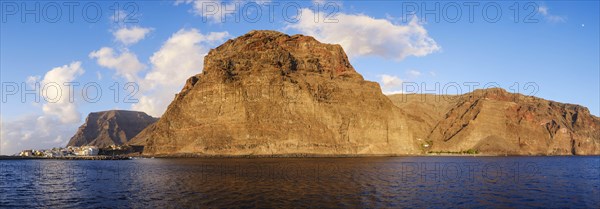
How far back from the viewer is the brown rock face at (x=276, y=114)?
171625mm

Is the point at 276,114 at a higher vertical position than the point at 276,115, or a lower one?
higher

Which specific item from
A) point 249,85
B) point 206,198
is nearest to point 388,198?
point 206,198

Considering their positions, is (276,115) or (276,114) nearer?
(276,115)

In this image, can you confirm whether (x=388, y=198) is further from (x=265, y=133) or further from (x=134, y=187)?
(x=265, y=133)

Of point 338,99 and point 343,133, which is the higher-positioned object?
point 338,99

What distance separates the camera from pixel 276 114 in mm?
175500

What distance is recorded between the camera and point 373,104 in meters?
193

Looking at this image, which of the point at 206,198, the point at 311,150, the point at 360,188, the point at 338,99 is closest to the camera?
the point at 206,198

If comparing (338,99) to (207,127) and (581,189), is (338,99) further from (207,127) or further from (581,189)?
(581,189)

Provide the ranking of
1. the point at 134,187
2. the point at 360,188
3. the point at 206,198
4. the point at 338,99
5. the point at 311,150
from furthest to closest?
the point at 338,99
the point at 311,150
the point at 134,187
the point at 360,188
the point at 206,198

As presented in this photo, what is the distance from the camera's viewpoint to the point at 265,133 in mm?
171625

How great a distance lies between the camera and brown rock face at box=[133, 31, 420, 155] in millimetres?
171625

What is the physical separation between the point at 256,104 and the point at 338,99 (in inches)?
1397

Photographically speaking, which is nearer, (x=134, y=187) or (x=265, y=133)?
(x=134, y=187)
